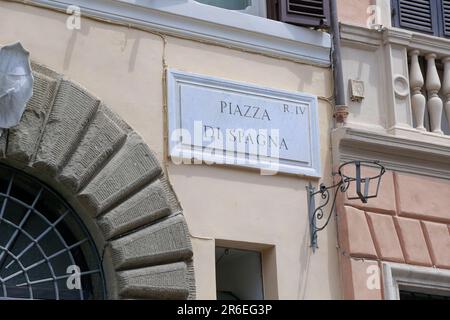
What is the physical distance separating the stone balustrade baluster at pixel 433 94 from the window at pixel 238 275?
2.03m

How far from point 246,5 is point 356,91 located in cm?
114

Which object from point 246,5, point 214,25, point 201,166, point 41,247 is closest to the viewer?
point 41,247

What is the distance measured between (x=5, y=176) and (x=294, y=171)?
7.49ft

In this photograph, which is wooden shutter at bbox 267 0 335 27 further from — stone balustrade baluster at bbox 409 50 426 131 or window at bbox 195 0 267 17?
stone balustrade baluster at bbox 409 50 426 131

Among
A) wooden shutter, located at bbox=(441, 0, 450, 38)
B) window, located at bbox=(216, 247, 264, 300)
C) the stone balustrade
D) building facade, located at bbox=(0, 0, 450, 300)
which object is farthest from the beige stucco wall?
wooden shutter, located at bbox=(441, 0, 450, 38)

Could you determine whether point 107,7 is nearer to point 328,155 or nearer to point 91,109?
point 91,109

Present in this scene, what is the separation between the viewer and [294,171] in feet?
33.9

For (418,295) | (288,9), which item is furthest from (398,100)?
(418,295)

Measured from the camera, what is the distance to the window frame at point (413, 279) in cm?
1040

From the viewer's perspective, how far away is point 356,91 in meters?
10.9

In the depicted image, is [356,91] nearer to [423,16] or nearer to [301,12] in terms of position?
[301,12]

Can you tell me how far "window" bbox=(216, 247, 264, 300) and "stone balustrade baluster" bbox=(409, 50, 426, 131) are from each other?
188cm

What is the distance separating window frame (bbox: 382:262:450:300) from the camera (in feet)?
34.1
